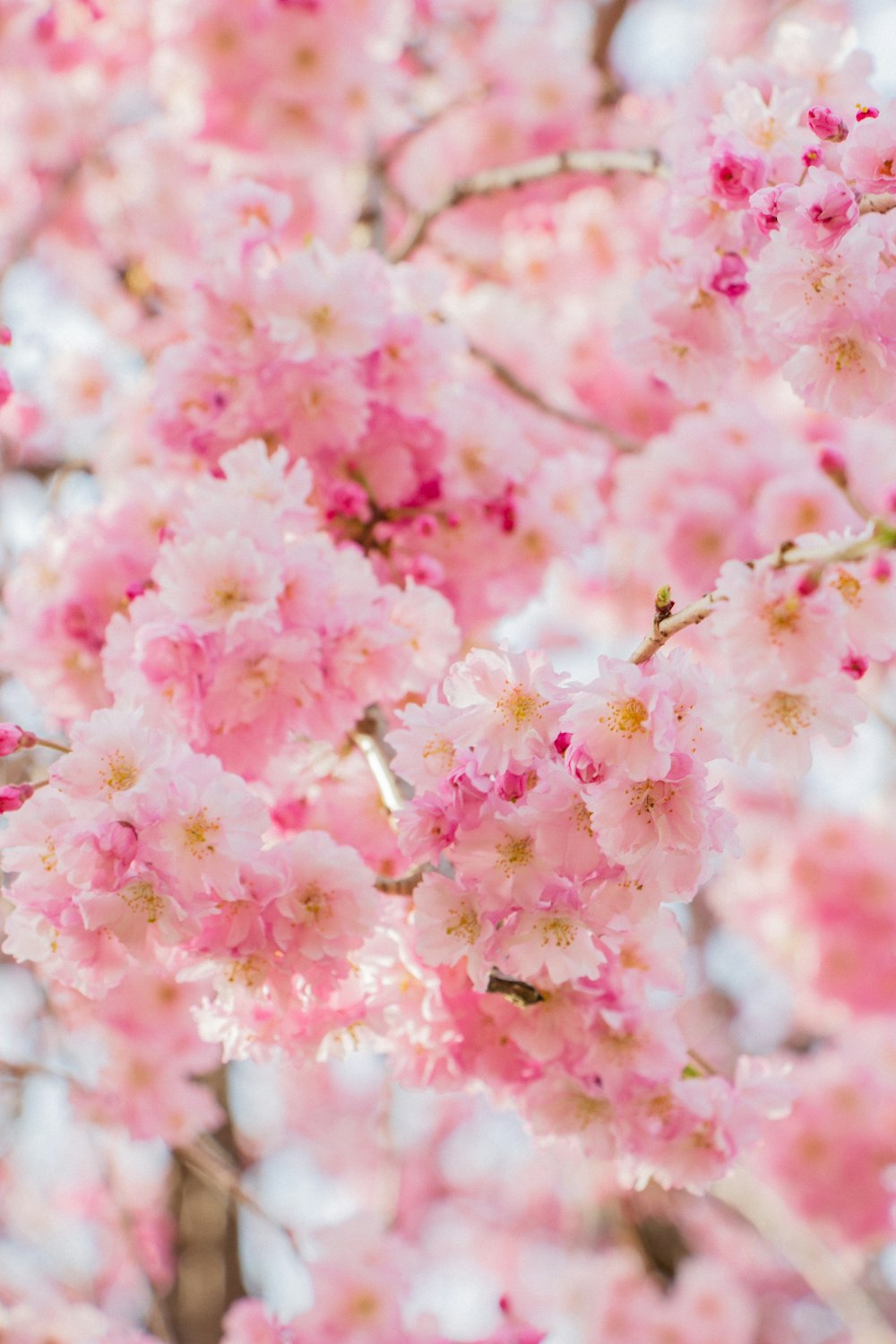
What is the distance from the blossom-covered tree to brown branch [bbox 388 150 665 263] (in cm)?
2

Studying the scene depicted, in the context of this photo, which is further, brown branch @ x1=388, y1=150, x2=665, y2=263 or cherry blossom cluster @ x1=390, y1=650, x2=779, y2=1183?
brown branch @ x1=388, y1=150, x2=665, y2=263

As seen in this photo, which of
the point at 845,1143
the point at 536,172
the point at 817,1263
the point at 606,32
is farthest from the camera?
the point at 606,32

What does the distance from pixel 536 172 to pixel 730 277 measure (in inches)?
37.6

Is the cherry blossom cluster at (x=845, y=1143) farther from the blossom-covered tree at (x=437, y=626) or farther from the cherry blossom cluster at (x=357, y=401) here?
the cherry blossom cluster at (x=357, y=401)

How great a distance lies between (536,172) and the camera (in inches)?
97.6

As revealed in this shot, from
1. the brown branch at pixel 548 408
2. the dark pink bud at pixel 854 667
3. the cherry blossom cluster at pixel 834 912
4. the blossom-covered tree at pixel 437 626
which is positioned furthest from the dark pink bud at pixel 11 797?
the cherry blossom cluster at pixel 834 912

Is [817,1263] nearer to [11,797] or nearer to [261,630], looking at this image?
[261,630]

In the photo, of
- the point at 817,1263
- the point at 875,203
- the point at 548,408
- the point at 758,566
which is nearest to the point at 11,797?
the point at 758,566

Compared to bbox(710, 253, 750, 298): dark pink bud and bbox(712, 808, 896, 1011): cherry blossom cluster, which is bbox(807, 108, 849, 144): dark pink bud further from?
bbox(712, 808, 896, 1011): cherry blossom cluster

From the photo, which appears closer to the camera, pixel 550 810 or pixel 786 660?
pixel 550 810

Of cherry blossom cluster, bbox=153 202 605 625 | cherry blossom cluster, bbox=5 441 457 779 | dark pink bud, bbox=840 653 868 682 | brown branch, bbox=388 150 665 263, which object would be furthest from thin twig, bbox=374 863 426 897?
brown branch, bbox=388 150 665 263

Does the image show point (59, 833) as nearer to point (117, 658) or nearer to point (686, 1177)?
point (117, 658)

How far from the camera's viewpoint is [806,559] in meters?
1.24

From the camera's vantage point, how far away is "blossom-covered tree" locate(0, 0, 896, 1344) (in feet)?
4.35
